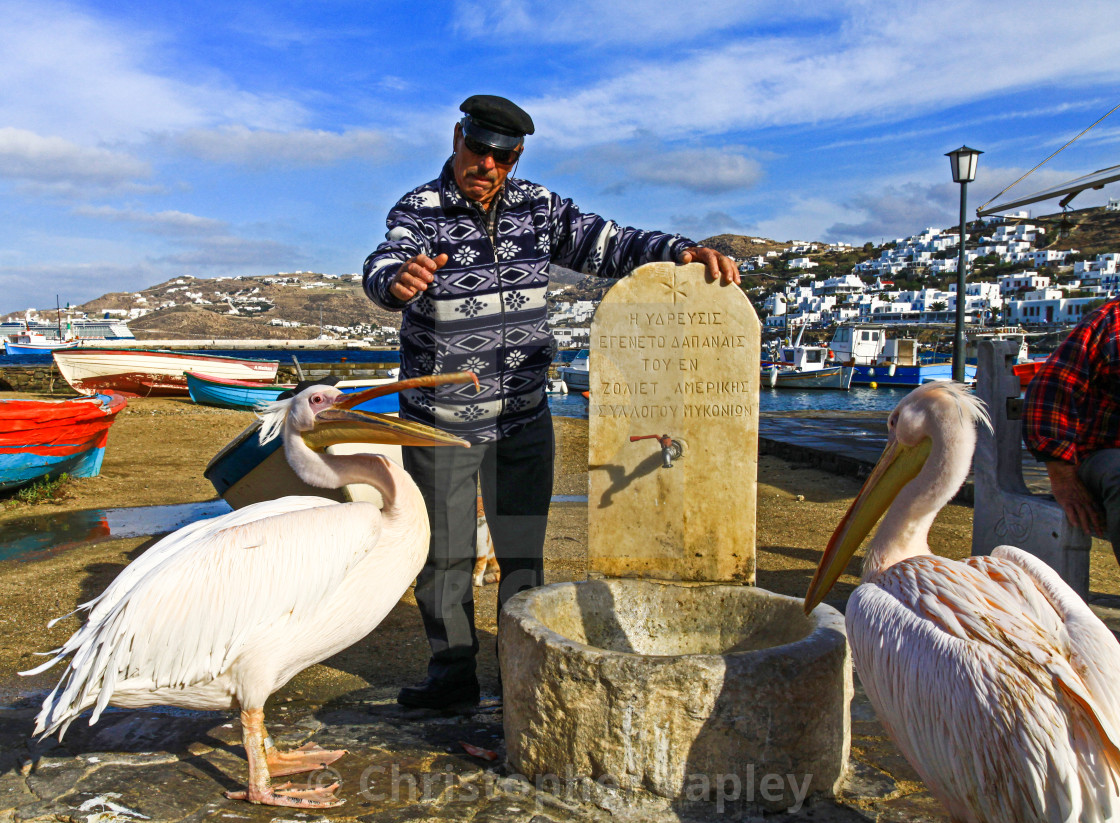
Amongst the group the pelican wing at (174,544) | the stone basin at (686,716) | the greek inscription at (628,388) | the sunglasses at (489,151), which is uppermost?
the sunglasses at (489,151)

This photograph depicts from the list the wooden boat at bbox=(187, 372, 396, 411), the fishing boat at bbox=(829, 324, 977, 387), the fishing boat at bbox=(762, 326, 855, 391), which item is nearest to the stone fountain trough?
the wooden boat at bbox=(187, 372, 396, 411)

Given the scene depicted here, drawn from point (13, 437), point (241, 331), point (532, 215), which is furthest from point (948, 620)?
point (241, 331)

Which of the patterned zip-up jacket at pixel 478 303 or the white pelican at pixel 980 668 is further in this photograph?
the patterned zip-up jacket at pixel 478 303

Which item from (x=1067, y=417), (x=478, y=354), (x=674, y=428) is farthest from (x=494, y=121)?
(x=1067, y=417)

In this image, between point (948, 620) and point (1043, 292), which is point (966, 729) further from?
point (1043, 292)

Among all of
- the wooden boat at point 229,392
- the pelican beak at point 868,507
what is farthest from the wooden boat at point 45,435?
the wooden boat at point 229,392

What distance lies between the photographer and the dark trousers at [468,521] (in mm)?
3074

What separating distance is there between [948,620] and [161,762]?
2.55m

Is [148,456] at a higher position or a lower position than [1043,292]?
lower

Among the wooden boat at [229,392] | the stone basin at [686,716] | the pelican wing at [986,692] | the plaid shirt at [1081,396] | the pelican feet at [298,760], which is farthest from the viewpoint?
the wooden boat at [229,392]

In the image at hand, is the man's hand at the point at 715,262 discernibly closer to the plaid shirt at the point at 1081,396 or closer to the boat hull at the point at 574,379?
the plaid shirt at the point at 1081,396

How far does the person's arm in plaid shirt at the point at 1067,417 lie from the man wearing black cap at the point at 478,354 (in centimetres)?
155

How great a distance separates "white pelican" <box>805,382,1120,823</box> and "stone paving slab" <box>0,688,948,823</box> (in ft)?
1.43

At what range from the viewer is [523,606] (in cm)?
264
